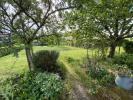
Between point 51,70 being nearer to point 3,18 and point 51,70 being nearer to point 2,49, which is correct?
point 2,49

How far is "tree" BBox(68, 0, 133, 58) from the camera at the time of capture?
1159 centimetres

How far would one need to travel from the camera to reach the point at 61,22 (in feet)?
→ 28.7

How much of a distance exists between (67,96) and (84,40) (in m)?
6.17

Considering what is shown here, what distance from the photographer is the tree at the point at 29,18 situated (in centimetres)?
800

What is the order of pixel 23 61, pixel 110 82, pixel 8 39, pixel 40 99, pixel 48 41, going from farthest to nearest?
pixel 23 61
pixel 48 41
pixel 110 82
pixel 8 39
pixel 40 99

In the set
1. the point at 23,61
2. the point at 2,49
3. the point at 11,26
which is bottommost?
the point at 23,61

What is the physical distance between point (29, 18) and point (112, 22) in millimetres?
6904

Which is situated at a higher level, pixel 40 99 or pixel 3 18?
pixel 3 18

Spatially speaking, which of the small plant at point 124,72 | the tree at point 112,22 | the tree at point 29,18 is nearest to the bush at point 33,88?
the tree at point 29,18

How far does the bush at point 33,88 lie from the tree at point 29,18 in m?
1.31

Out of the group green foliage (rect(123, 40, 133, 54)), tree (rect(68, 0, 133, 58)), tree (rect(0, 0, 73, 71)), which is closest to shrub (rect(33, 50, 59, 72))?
tree (rect(0, 0, 73, 71))

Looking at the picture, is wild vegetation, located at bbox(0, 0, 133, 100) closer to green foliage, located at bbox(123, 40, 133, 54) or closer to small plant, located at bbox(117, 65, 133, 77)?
small plant, located at bbox(117, 65, 133, 77)

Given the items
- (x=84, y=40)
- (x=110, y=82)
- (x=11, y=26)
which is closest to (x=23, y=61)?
(x=84, y=40)

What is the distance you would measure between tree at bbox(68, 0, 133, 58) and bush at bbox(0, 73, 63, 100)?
4.71m
